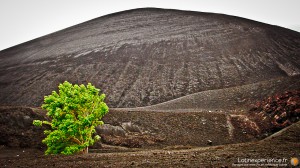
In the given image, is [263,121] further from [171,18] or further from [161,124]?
[171,18]

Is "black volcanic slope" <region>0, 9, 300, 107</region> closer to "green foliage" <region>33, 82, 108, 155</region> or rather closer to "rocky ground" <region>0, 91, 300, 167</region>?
"rocky ground" <region>0, 91, 300, 167</region>

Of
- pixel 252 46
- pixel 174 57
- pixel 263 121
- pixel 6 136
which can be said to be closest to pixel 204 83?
pixel 174 57

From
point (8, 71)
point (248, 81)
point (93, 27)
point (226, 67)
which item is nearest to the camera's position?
point (248, 81)

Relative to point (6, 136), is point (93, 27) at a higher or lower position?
higher

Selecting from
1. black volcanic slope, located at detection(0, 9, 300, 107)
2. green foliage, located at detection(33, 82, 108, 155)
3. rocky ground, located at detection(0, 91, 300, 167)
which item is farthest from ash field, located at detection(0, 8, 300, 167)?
green foliage, located at detection(33, 82, 108, 155)

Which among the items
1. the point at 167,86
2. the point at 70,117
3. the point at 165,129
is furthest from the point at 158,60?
the point at 70,117

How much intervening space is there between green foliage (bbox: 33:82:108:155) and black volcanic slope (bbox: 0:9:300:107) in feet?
64.0

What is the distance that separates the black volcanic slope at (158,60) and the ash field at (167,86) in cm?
19

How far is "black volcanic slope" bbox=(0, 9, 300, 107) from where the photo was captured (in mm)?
35938

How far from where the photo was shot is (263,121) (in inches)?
752

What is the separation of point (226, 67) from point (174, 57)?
8.92 meters

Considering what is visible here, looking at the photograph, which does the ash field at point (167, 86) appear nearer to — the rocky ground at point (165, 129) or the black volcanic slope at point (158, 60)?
the rocky ground at point (165, 129)

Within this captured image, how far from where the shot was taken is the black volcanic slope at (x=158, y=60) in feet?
118

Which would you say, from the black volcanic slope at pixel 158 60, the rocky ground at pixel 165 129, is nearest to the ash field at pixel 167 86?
the rocky ground at pixel 165 129
